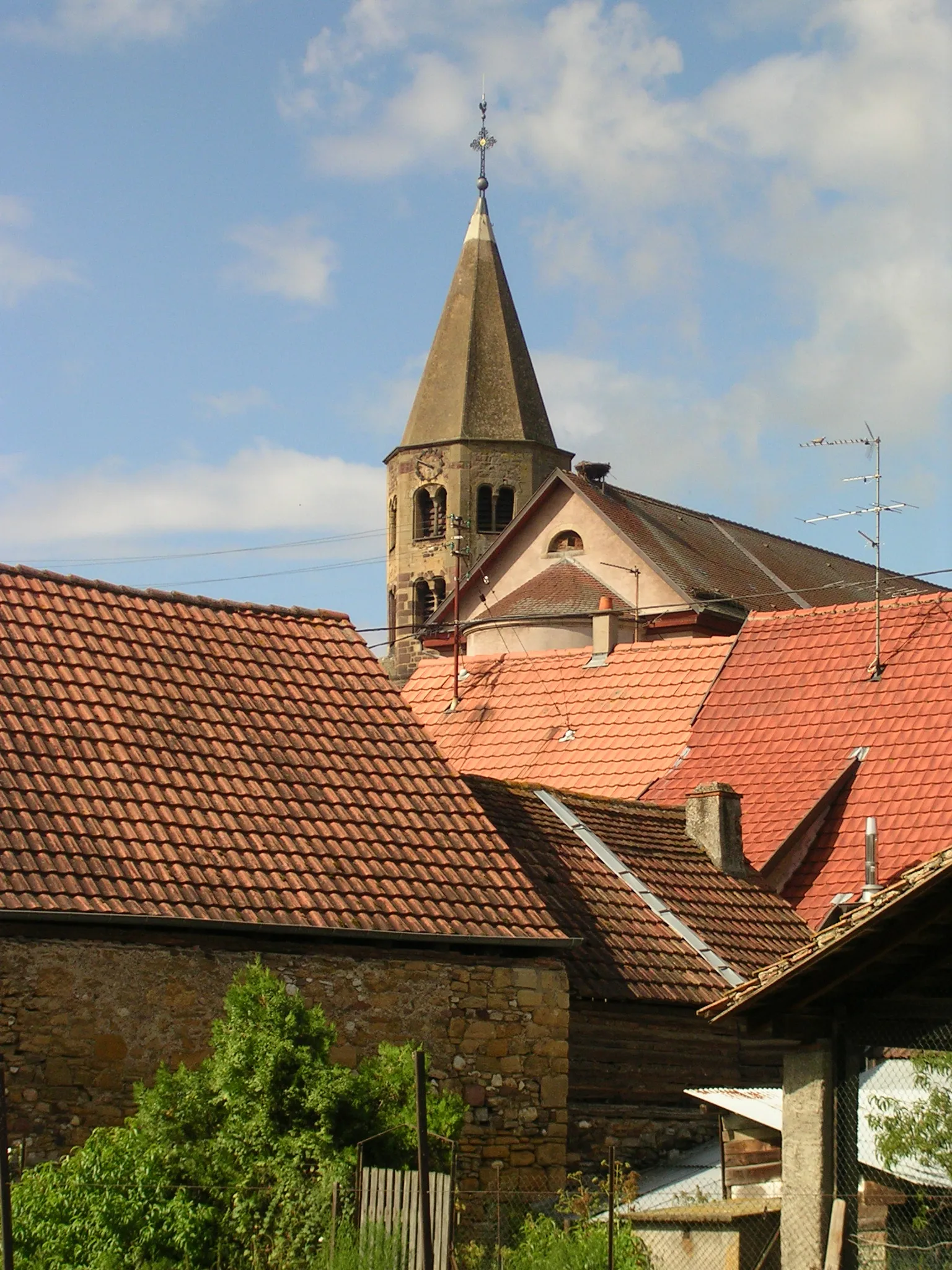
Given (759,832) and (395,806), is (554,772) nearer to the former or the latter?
(759,832)

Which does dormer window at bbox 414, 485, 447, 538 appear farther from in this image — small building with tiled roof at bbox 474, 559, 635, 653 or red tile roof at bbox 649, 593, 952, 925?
red tile roof at bbox 649, 593, 952, 925

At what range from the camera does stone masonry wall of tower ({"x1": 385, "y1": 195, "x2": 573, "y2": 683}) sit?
69312 millimetres

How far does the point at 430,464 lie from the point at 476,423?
2.25 m

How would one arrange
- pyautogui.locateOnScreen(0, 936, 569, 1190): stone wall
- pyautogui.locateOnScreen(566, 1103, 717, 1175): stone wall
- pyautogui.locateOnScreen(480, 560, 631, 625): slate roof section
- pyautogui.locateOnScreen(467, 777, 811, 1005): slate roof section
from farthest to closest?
pyautogui.locateOnScreen(480, 560, 631, 625): slate roof section
pyautogui.locateOnScreen(467, 777, 811, 1005): slate roof section
pyautogui.locateOnScreen(566, 1103, 717, 1175): stone wall
pyautogui.locateOnScreen(0, 936, 569, 1190): stone wall

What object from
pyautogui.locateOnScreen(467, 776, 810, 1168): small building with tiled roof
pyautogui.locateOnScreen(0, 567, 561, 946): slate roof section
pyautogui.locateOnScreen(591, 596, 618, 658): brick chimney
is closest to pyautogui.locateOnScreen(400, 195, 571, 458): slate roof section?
pyautogui.locateOnScreen(591, 596, 618, 658): brick chimney

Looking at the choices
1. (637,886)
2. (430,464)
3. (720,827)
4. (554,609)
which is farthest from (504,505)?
(637,886)

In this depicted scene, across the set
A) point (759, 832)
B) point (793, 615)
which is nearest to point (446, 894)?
point (759, 832)

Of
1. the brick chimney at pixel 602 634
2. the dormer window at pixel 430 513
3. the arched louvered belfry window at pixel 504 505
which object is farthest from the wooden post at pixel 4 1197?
the dormer window at pixel 430 513

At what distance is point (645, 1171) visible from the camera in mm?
18031

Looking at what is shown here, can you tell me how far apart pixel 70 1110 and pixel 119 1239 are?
245 centimetres

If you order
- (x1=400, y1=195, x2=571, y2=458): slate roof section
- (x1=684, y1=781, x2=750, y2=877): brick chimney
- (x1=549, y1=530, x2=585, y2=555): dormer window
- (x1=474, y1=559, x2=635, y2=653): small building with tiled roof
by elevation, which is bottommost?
(x1=684, y1=781, x2=750, y2=877): brick chimney

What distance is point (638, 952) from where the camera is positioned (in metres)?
19.0

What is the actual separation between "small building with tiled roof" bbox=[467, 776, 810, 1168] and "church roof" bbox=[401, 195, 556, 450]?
4842cm

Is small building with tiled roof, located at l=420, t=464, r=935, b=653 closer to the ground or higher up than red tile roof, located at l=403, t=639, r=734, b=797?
higher up
